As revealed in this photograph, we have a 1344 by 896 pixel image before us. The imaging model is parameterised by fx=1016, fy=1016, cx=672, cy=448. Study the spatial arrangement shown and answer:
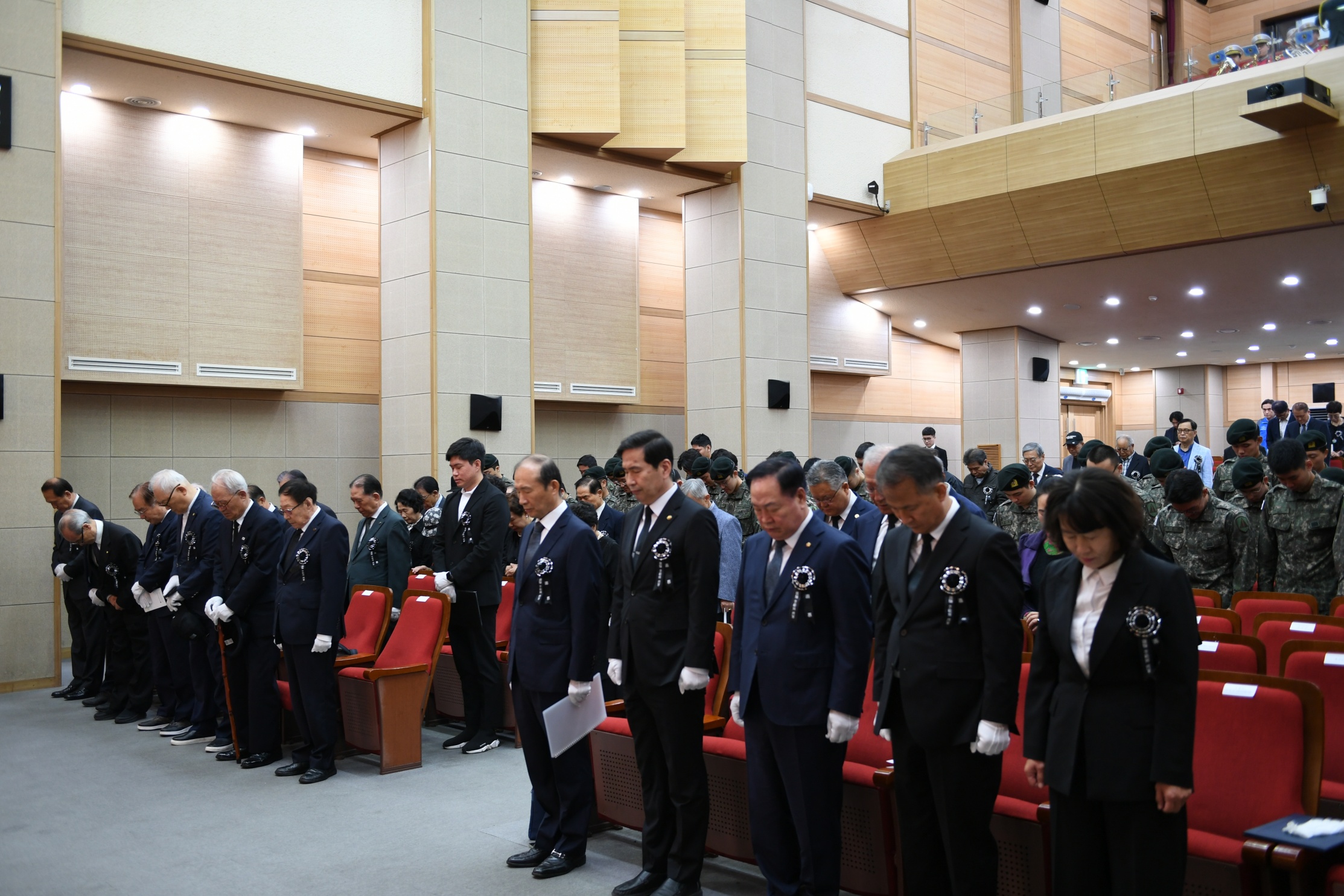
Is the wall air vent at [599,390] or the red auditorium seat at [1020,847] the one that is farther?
the wall air vent at [599,390]

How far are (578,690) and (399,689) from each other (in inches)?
85.4

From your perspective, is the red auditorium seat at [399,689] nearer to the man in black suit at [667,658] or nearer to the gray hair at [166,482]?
the gray hair at [166,482]

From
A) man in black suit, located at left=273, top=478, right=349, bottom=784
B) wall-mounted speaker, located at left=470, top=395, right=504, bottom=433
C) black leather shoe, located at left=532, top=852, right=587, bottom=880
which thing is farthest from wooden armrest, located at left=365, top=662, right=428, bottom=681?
wall-mounted speaker, located at left=470, top=395, right=504, bottom=433

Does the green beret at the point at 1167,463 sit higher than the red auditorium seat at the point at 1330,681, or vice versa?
the green beret at the point at 1167,463

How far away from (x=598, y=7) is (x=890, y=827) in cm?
1089

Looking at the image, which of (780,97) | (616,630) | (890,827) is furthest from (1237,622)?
(780,97)

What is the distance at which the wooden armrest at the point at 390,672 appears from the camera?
19.0ft

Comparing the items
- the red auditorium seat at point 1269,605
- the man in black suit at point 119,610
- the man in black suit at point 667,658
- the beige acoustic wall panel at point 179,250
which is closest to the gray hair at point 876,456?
the man in black suit at point 667,658

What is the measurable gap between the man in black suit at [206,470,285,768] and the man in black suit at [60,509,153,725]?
1.75 meters

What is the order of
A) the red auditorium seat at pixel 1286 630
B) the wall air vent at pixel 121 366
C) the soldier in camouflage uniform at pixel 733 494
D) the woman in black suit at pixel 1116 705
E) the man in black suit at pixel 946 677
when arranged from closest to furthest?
the woman in black suit at pixel 1116 705 < the man in black suit at pixel 946 677 < the red auditorium seat at pixel 1286 630 < the soldier in camouflage uniform at pixel 733 494 < the wall air vent at pixel 121 366

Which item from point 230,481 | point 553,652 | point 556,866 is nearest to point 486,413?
point 230,481

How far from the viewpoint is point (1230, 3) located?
904 inches

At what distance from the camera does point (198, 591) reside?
658cm

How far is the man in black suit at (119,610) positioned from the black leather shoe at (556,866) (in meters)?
4.66
